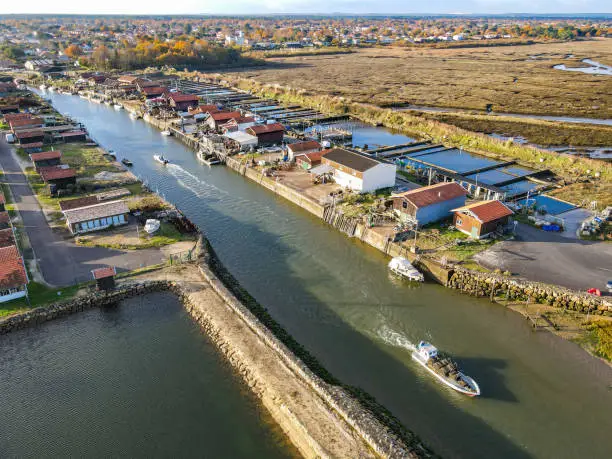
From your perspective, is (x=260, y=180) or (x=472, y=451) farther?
(x=260, y=180)

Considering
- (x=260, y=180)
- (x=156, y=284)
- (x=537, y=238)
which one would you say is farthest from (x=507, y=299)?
(x=260, y=180)

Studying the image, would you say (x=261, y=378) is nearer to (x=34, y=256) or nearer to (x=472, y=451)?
(x=472, y=451)

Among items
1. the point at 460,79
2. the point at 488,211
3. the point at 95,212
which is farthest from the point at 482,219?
the point at 460,79

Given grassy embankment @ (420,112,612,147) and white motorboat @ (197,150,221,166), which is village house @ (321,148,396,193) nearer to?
white motorboat @ (197,150,221,166)

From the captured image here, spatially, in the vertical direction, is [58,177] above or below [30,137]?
below

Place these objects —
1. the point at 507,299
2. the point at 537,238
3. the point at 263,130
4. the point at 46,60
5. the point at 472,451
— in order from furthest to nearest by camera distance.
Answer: the point at 46,60 → the point at 263,130 → the point at 537,238 → the point at 507,299 → the point at 472,451

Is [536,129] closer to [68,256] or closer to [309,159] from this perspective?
[309,159]
